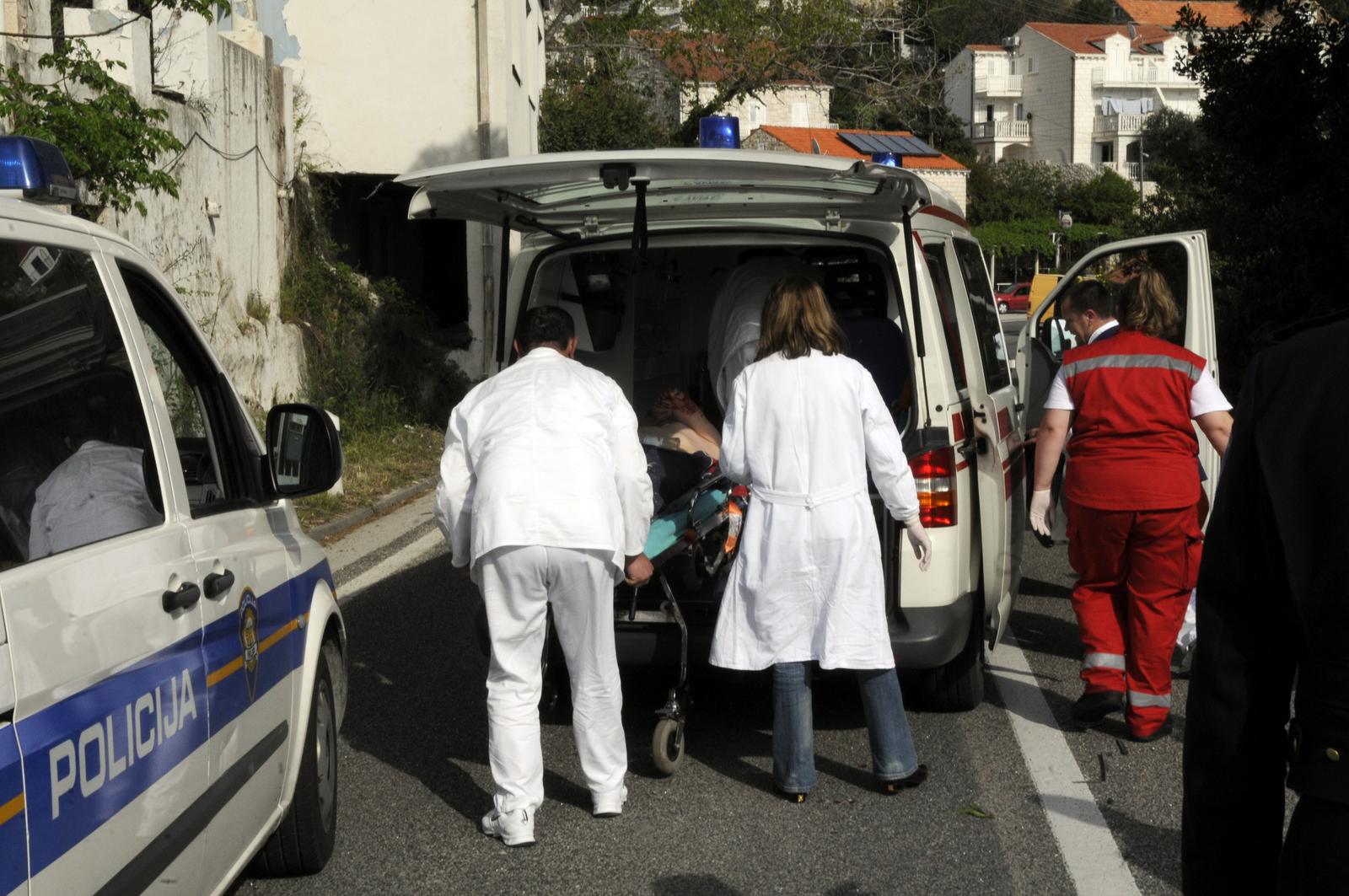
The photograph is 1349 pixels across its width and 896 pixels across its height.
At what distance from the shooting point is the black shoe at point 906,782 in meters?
5.08

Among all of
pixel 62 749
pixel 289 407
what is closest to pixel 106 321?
pixel 289 407

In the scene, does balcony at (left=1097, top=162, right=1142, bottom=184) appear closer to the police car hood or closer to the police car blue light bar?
the police car hood

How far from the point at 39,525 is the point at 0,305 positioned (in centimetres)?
41

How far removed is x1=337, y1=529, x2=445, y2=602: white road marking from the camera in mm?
8800

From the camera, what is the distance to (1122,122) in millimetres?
90875

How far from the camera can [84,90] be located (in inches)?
397

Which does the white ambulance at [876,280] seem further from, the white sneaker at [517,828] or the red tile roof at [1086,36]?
the red tile roof at [1086,36]

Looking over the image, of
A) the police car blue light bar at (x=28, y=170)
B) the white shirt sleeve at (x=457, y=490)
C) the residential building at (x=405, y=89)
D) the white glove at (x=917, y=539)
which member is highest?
the residential building at (x=405, y=89)

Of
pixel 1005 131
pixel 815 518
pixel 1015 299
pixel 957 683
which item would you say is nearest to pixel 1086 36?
pixel 1005 131

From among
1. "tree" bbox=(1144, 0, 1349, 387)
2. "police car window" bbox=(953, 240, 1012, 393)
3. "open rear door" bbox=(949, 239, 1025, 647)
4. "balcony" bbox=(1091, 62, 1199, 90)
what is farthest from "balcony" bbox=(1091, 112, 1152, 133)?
"open rear door" bbox=(949, 239, 1025, 647)

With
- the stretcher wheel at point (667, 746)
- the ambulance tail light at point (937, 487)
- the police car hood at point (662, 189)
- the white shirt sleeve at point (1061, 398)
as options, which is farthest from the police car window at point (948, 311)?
the stretcher wheel at point (667, 746)

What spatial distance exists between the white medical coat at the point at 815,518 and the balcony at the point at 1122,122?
293 feet

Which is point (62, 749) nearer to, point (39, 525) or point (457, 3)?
point (39, 525)

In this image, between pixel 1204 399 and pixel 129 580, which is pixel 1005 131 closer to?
pixel 1204 399
